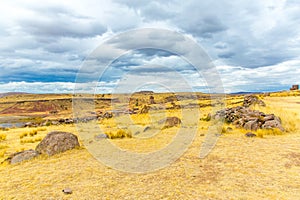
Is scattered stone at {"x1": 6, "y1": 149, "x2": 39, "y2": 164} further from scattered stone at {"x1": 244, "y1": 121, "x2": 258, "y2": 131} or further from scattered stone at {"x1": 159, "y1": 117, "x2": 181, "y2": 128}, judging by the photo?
scattered stone at {"x1": 244, "y1": 121, "x2": 258, "y2": 131}

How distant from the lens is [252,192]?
22.8ft

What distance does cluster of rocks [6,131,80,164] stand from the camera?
11405 mm

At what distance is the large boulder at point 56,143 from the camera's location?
1204 cm

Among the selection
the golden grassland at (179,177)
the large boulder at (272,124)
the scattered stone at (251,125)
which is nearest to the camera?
the golden grassland at (179,177)

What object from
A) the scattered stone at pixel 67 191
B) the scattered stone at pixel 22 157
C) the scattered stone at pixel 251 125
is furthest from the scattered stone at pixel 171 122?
the scattered stone at pixel 67 191

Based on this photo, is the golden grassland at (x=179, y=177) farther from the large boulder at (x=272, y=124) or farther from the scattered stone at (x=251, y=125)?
the scattered stone at (x=251, y=125)

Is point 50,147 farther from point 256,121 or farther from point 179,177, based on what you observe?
point 256,121

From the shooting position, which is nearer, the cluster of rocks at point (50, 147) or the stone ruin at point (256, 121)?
the cluster of rocks at point (50, 147)

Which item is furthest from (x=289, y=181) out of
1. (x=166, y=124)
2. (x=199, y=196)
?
(x=166, y=124)

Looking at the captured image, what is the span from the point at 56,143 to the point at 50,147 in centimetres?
34

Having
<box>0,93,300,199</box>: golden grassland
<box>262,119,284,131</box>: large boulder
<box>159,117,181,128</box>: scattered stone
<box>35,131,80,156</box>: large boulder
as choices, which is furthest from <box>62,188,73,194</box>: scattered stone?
<box>159,117,181,128</box>: scattered stone

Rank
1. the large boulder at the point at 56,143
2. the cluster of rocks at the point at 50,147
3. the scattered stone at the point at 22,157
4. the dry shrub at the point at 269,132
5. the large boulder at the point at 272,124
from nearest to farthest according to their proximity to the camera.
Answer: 1. the scattered stone at the point at 22,157
2. the cluster of rocks at the point at 50,147
3. the large boulder at the point at 56,143
4. the dry shrub at the point at 269,132
5. the large boulder at the point at 272,124

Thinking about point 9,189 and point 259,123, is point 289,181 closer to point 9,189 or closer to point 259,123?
point 9,189

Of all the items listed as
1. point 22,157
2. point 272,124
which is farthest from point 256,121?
A: point 22,157
